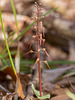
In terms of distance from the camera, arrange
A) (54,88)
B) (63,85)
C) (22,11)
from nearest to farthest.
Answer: (54,88)
(63,85)
(22,11)

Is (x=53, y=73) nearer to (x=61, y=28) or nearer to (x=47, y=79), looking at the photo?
(x=47, y=79)

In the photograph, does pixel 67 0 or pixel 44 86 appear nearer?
pixel 44 86

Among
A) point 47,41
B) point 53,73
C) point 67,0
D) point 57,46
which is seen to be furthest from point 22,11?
point 67,0

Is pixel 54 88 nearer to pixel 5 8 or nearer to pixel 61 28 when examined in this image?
pixel 61 28

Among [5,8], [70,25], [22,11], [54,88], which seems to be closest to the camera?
[54,88]

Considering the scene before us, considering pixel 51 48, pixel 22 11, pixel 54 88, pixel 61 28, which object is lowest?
pixel 51 48

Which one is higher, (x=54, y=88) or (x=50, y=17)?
(x=50, y=17)

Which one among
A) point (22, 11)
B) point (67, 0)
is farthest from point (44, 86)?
point (67, 0)

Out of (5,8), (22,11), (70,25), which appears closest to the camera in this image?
(70,25)

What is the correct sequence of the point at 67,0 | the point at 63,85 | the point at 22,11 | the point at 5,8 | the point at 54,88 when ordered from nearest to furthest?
the point at 54,88 → the point at 63,85 → the point at 22,11 → the point at 5,8 → the point at 67,0
